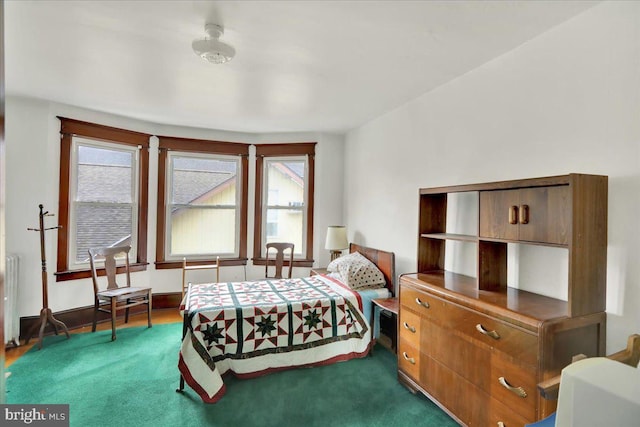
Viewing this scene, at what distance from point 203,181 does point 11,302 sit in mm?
2469

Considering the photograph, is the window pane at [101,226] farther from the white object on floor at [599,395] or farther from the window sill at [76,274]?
the white object on floor at [599,395]

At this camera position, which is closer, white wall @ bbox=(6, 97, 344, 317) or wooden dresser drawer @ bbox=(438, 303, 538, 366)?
wooden dresser drawer @ bbox=(438, 303, 538, 366)

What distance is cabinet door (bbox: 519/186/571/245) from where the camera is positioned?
1.64 meters

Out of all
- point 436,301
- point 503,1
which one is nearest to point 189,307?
point 436,301

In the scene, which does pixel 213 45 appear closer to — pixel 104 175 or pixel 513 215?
pixel 513 215

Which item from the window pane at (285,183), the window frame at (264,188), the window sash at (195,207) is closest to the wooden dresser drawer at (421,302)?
the window frame at (264,188)

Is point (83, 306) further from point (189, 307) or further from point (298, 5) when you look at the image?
point (298, 5)

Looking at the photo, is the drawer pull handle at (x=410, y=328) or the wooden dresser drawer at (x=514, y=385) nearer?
the wooden dresser drawer at (x=514, y=385)

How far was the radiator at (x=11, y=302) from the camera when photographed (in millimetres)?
3127

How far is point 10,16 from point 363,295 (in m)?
3.35

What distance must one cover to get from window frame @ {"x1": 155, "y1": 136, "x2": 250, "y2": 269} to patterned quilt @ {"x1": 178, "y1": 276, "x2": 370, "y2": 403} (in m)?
1.50

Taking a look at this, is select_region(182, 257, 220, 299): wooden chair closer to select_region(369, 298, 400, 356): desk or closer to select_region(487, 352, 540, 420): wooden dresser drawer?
select_region(369, 298, 400, 356): desk

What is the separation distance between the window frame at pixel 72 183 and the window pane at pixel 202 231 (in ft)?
1.38

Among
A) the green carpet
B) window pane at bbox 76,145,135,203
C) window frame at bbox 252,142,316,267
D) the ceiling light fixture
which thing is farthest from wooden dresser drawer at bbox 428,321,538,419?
window pane at bbox 76,145,135,203
